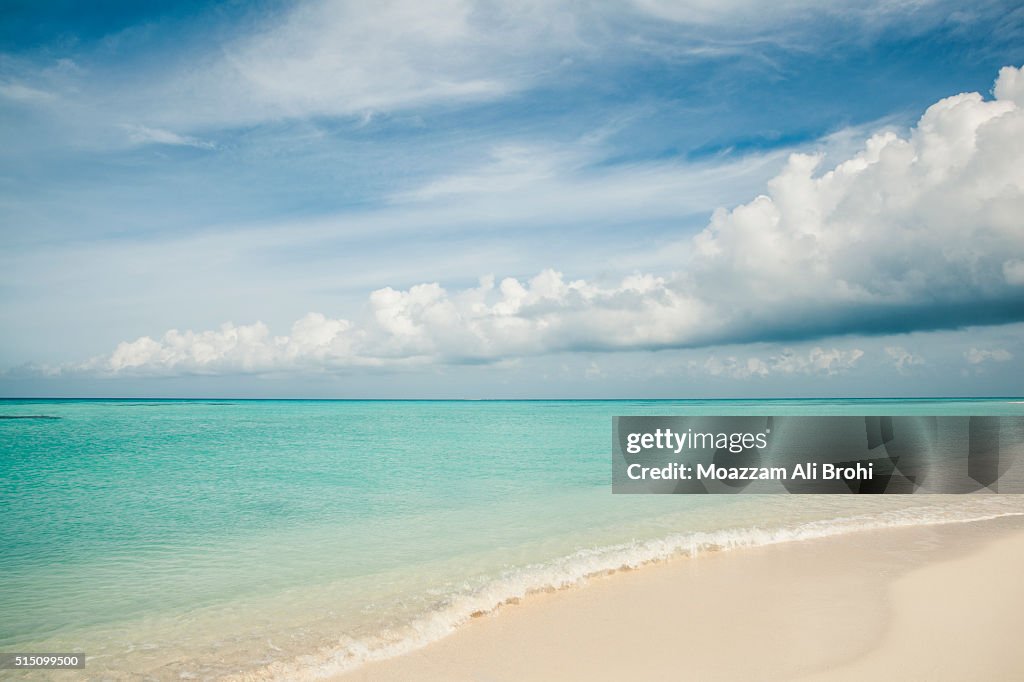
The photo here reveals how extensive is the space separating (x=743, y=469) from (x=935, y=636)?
1646cm

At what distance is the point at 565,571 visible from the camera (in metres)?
8.75

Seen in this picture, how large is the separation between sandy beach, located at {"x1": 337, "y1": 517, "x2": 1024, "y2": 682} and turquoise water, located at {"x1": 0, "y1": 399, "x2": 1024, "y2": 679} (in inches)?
29.6

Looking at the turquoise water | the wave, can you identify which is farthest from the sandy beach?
the turquoise water

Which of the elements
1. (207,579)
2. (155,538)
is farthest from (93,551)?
(207,579)

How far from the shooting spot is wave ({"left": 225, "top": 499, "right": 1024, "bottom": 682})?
5961 mm

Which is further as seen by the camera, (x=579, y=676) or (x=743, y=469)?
(x=743, y=469)

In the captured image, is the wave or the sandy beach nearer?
the sandy beach

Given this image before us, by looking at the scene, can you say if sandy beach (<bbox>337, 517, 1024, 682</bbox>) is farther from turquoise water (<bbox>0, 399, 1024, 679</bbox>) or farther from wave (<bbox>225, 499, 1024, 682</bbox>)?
turquoise water (<bbox>0, 399, 1024, 679</bbox>)

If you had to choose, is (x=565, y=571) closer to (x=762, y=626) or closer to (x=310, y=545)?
(x=762, y=626)

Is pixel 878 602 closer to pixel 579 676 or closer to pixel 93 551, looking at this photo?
pixel 579 676

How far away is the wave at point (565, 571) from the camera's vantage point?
596 centimetres

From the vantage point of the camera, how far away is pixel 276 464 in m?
23.2

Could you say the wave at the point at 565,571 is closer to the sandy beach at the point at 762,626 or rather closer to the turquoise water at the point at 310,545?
the turquoise water at the point at 310,545

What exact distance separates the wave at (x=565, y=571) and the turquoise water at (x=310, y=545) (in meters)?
0.03
